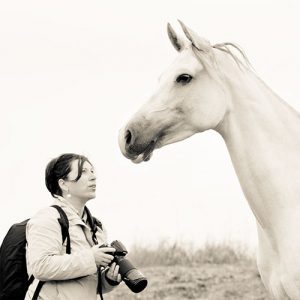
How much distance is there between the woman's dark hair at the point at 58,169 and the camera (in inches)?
190

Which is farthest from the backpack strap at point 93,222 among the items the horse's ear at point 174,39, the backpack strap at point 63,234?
the horse's ear at point 174,39

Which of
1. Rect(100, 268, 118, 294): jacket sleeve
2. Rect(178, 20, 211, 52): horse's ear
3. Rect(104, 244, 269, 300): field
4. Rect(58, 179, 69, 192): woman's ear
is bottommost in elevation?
Rect(104, 244, 269, 300): field

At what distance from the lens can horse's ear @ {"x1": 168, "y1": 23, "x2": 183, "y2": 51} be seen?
524 centimetres

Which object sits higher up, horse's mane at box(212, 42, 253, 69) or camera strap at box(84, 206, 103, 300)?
horse's mane at box(212, 42, 253, 69)

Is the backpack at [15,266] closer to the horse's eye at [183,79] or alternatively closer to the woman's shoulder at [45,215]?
the woman's shoulder at [45,215]

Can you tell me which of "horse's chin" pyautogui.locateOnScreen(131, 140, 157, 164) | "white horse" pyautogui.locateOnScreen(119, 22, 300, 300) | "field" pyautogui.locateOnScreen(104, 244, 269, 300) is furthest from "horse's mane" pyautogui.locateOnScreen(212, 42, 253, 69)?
"field" pyautogui.locateOnScreen(104, 244, 269, 300)

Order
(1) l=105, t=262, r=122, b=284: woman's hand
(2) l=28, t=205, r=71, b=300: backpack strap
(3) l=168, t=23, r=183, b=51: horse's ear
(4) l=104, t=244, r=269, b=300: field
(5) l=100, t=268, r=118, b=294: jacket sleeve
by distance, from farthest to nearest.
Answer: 1. (4) l=104, t=244, r=269, b=300: field
2. (3) l=168, t=23, r=183, b=51: horse's ear
3. (5) l=100, t=268, r=118, b=294: jacket sleeve
4. (1) l=105, t=262, r=122, b=284: woman's hand
5. (2) l=28, t=205, r=71, b=300: backpack strap

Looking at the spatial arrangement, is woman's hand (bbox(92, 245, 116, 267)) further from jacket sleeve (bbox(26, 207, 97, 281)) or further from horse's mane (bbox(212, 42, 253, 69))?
horse's mane (bbox(212, 42, 253, 69))

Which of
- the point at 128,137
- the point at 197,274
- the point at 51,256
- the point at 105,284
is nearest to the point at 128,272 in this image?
the point at 105,284

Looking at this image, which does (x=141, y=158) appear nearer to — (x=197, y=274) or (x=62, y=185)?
(x=62, y=185)

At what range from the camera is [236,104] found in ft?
16.6

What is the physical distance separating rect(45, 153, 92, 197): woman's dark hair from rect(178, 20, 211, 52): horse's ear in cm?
103

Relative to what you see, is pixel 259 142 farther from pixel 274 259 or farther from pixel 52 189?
pixel 52 189

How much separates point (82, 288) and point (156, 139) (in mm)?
1069
